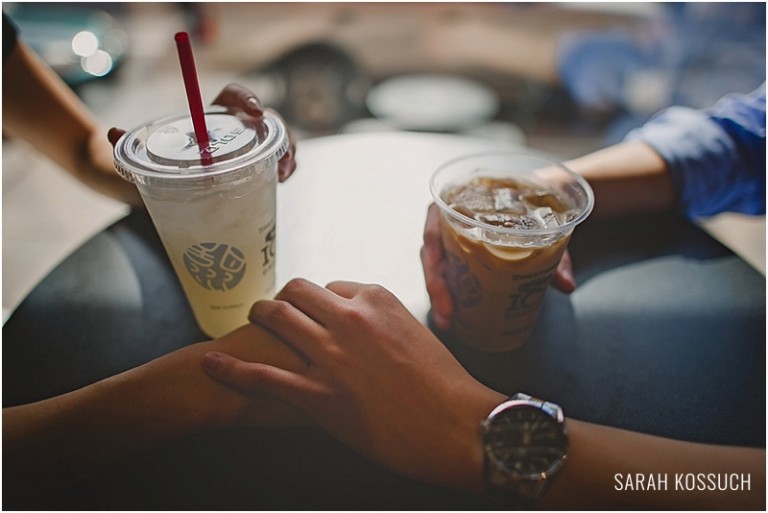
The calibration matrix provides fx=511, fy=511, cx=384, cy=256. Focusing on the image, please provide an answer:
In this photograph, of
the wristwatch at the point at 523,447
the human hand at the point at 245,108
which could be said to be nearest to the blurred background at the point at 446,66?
the human hand at the point at 245,108

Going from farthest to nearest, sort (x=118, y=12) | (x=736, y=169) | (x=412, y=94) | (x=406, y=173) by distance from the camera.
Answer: (x=118, y=12)
(x=412, y=94)
(x=406, y=173)
(x=736, y=169)

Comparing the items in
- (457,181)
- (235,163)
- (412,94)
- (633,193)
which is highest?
(235,163)

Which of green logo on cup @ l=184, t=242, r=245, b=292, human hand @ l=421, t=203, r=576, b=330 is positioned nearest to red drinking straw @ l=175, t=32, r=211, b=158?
green logo on cup @ l=184, t=242, r=245, b=292

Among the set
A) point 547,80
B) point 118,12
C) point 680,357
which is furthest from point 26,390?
point 118,12

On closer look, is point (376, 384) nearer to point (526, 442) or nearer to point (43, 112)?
point (526, 442)

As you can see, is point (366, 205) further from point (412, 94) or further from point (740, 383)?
point (412, 94)

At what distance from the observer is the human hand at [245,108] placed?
31.0 inches

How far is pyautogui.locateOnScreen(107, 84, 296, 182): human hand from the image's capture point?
79 cm

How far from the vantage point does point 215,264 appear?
2.59ft

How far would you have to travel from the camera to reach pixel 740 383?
84 centimetres

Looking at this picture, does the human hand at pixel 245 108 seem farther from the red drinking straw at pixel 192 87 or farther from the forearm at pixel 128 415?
the forearm at pixel 128 415

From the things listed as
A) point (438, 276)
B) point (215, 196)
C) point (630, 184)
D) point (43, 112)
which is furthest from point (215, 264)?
point (630, 184)

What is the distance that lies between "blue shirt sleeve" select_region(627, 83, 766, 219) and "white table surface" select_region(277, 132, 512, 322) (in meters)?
0.49

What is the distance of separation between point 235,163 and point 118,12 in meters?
5.47
